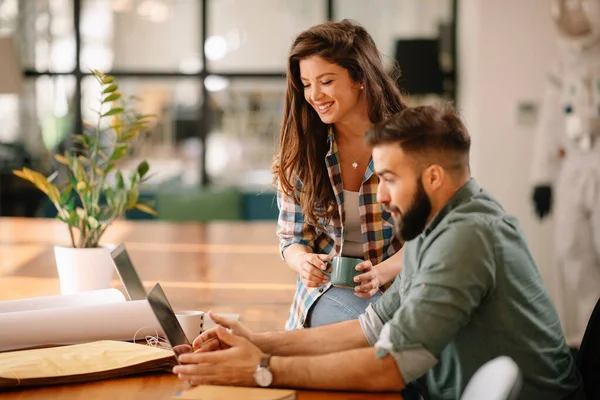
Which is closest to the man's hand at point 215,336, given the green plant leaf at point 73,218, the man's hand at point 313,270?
the man's hand at point 313,270

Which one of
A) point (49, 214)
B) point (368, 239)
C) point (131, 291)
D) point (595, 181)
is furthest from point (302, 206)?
A: point (49, 214)

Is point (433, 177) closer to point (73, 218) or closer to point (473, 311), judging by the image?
point (473, 311)

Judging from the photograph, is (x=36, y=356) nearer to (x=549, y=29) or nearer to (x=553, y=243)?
(x=553, y=243)

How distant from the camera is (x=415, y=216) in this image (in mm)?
1644

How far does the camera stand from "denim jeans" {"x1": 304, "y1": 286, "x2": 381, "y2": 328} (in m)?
2.13

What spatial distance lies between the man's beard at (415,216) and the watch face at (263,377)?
0.36 metres

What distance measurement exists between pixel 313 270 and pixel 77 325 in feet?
1.93

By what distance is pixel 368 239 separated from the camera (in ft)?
7.57

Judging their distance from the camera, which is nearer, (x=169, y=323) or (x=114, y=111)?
(x=169, y=323)

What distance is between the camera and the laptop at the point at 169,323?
5.16 feet

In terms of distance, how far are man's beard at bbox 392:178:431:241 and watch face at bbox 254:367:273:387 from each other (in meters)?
0.36

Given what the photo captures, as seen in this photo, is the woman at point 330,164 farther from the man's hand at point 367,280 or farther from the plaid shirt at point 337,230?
the man's hand at point 367,280

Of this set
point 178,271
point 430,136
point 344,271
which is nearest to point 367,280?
point 344,271

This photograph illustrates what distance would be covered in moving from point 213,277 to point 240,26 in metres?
3.80
